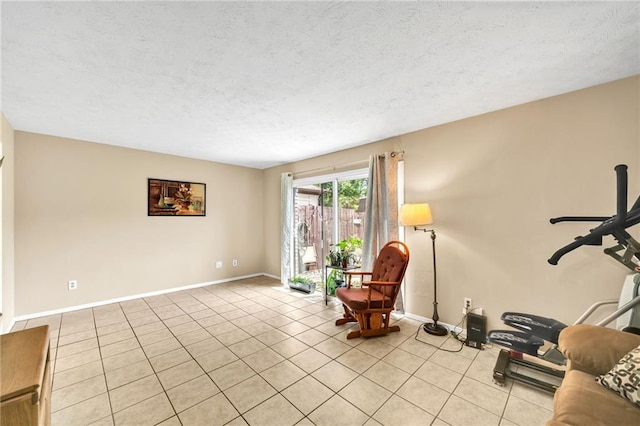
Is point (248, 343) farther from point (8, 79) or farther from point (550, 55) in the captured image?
point (550, 55)

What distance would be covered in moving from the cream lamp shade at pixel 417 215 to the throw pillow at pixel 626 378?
1702 mm

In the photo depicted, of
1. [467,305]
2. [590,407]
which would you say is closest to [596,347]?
[590,407]

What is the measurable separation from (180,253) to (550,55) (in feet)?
17.4

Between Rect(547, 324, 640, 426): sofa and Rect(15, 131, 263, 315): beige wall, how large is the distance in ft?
16.2

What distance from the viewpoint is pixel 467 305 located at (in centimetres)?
275

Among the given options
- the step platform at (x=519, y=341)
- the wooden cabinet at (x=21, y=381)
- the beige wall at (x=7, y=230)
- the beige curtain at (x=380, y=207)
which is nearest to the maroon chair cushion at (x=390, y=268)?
the beige curtain at (x=380, y=207)

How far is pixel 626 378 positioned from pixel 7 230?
5.33 metres

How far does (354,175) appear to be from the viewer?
13.0 feet

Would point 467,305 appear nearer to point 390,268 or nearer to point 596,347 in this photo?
point 390,268

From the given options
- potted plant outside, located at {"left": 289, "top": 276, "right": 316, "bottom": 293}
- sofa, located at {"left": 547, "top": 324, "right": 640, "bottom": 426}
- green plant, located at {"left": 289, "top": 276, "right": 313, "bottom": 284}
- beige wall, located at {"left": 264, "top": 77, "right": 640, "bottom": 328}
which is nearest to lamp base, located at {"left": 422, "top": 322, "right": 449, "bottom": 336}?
beige wall, located at {"left": 264, "top": 77, "right": 640, "bottom": 328}

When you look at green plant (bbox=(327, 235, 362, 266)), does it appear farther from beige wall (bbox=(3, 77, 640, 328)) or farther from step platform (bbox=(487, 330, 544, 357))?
step platform (bbox=(487, 330, 544, 357))

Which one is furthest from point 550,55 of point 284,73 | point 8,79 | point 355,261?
point 8,79

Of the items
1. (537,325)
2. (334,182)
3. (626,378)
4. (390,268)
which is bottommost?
(537,325)

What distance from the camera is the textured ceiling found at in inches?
54.0
